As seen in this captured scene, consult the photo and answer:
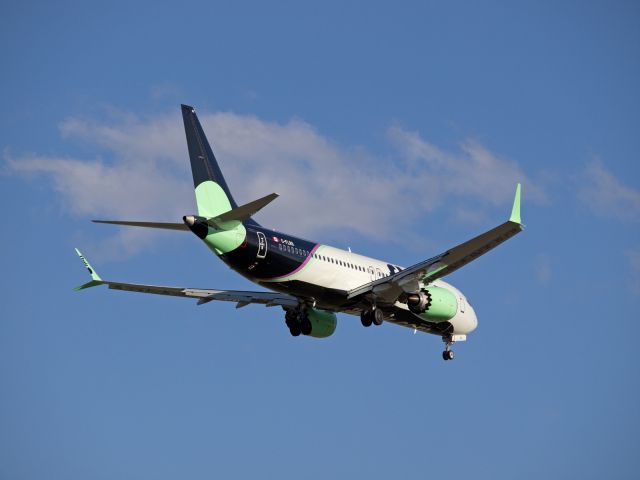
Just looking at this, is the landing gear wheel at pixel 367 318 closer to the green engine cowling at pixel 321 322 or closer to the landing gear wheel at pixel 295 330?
the green engine cowling at pixel 321 322

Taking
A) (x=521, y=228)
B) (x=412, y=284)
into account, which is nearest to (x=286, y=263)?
(x=412, y=284)

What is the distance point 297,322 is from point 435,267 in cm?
838

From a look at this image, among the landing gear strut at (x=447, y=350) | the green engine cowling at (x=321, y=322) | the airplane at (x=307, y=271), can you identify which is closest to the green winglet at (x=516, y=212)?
the airplane at (x=307, y=271)

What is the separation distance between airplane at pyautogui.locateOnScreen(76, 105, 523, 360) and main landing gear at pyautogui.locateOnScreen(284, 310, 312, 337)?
0.17 ft

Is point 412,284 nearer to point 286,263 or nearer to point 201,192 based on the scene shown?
point 286,263

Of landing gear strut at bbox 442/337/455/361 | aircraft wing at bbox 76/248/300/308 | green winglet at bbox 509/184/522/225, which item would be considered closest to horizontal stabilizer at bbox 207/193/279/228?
aircraft wing at bbox 76/248/300/308

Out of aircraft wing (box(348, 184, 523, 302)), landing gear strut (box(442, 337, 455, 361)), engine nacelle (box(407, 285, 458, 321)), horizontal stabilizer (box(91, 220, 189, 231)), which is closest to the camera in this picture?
horizontal stabilizer (box(91, 220, 189, 231))

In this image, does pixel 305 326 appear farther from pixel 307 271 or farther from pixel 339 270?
pixel 307 271

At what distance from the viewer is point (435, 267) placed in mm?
48438

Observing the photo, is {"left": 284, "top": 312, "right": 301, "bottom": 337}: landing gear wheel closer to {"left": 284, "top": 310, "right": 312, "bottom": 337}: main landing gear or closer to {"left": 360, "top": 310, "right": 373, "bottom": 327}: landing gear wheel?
{"left": 284, "top": 310, "right": 312, "bottom": 337}: main landing gear

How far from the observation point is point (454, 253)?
4722 centimetres

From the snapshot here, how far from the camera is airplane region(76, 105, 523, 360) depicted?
144 feet

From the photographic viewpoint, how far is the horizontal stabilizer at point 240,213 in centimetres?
3992

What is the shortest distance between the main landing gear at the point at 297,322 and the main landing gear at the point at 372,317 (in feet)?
11.0
